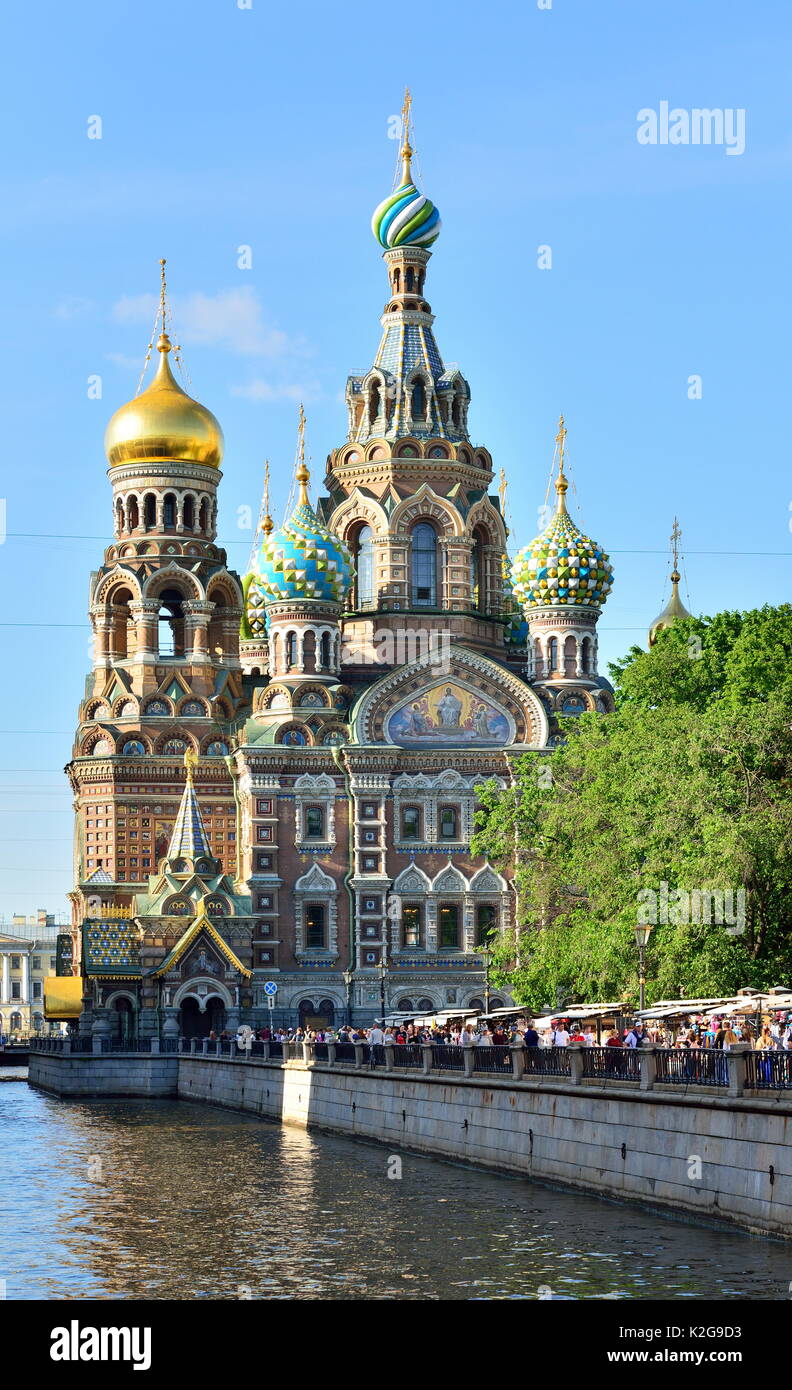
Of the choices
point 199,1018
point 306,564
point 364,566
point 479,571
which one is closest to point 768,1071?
point 199,1018

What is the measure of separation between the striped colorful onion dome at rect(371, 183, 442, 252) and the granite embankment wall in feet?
106

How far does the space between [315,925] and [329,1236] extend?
37.2m

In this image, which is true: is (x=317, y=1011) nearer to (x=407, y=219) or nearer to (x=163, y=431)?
(x=163, y=431)

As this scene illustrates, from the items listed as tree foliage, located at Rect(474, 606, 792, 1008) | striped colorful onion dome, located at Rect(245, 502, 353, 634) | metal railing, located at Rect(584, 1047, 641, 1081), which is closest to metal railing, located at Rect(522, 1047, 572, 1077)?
Result: metal railing, located at Rect(584, 1047, 641, 1081)

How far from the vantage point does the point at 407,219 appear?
236ft

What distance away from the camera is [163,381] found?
72000mm

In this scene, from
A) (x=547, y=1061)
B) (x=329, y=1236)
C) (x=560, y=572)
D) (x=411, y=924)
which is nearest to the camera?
(x=329, y=1236)

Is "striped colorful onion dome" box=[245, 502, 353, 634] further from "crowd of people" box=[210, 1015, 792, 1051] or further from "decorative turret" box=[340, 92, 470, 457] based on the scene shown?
"crowd of people" box=[210, 1015, 792, 1051]

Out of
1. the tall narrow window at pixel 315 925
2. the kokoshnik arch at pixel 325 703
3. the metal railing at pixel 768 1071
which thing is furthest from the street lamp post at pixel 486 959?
the metal railing at pixel 768 1071

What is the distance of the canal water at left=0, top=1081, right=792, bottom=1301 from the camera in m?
23.0
